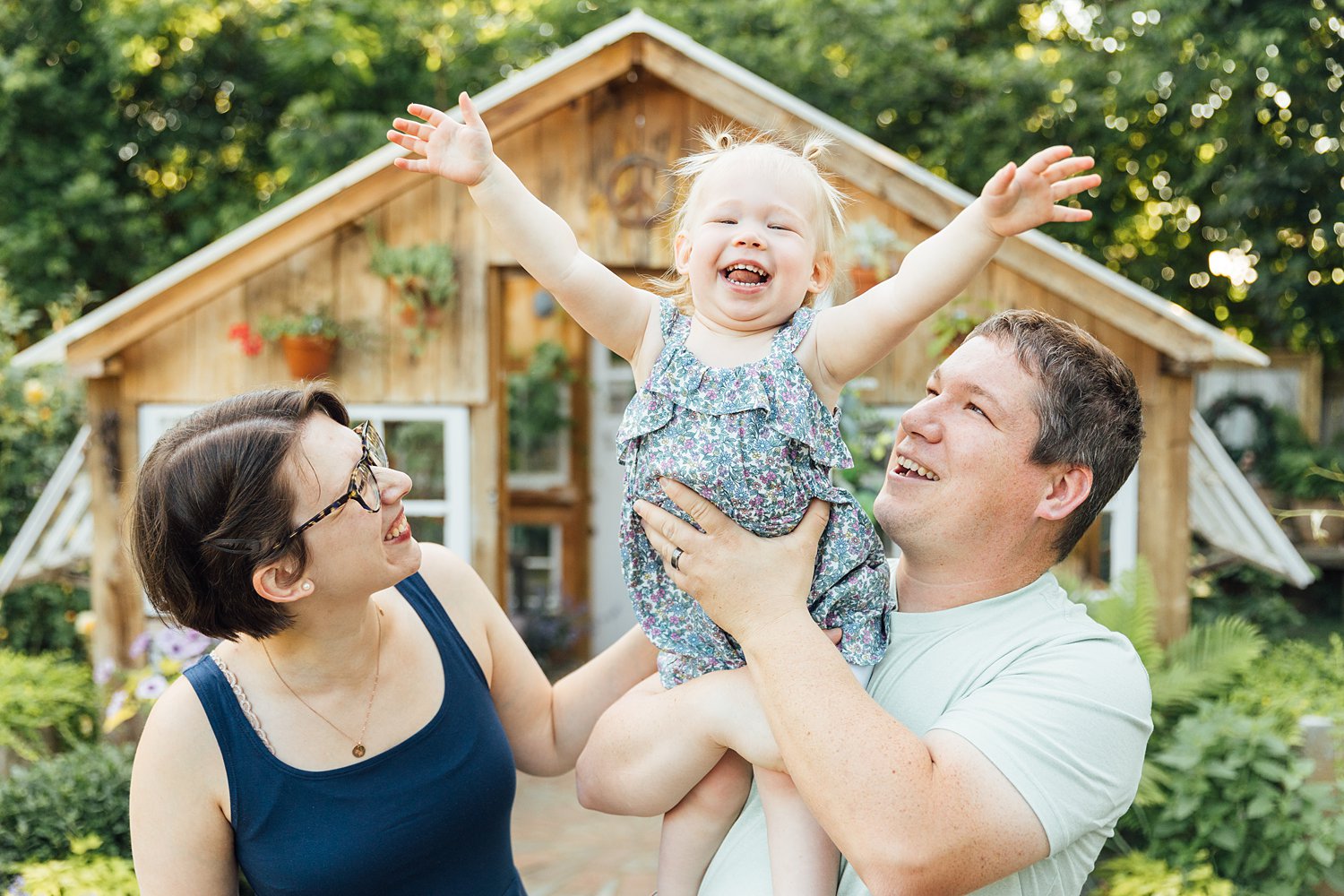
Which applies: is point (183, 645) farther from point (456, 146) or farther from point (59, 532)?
point (59, 532)

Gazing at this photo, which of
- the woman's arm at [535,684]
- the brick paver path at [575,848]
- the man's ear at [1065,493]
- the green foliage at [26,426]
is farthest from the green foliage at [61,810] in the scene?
the green foliage at [26,426]

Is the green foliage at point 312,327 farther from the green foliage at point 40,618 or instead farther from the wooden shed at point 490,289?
the green foliage at point 40,618

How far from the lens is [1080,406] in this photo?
1613 millimetres

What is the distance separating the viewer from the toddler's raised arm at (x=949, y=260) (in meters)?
1.42

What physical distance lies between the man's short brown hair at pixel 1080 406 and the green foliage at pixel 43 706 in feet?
15.7

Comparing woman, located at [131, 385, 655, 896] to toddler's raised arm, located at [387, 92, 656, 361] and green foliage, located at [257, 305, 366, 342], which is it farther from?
green foliage, located at [257, 305, 366, 342]

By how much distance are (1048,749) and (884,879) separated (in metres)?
0.29

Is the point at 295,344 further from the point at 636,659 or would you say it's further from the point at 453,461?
the point at 636,659

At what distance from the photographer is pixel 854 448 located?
473 cm

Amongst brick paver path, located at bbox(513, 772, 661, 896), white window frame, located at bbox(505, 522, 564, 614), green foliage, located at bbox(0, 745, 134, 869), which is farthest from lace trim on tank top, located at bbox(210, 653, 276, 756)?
white window frame, located at bbox(505, 522, 564, 614)

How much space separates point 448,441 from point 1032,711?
4464 mm

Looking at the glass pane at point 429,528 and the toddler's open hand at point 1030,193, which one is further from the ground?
the toddler's open hand at point 1030,193

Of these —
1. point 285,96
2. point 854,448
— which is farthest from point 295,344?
point 285,96

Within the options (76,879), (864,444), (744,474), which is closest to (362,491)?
(744,474)
